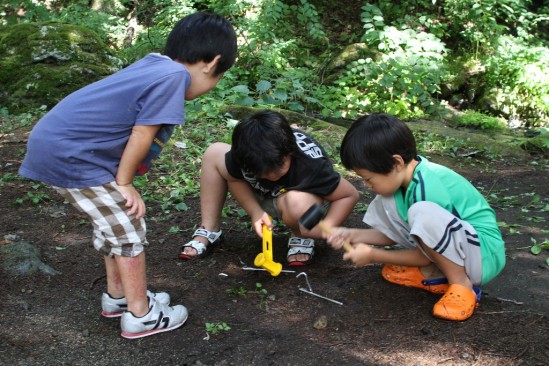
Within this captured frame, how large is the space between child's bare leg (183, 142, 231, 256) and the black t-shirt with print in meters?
0.12

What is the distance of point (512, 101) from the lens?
8.38 m

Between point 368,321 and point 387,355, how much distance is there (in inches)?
10.3

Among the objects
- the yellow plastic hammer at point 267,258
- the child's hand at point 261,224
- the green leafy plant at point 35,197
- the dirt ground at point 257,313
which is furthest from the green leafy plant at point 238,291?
the green leafy plant at point 35,197

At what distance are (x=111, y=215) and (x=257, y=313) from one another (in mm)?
817

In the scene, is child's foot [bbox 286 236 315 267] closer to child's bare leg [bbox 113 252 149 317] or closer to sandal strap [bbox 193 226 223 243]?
sandal strap [bbox 193 226 223 243]

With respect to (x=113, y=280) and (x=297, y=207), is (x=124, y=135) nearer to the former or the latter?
(x=113, y=280)

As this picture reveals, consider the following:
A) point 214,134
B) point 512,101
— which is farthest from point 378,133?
point 512,101

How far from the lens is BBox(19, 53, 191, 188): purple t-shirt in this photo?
1987 millimetres

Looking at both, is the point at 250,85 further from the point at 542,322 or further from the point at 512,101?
the point at 542,322

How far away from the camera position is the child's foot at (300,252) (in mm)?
2918

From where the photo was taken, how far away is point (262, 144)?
255 centimetres

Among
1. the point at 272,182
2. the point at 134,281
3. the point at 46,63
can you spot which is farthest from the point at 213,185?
the point at 46,63

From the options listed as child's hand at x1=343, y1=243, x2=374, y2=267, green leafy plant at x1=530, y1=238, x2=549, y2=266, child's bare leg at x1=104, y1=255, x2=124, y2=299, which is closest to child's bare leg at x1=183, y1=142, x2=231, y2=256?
child's bare leg at x1=104, y1=255, x2=124, y2=299

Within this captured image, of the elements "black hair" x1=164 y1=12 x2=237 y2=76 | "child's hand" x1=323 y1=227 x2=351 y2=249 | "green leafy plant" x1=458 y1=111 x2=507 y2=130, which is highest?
"black hair" x1=164 y1=12 x2=237 y2=76
